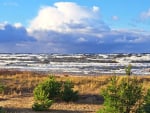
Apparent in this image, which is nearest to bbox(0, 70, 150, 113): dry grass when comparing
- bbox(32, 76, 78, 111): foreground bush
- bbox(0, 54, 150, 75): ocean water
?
bbox(32, 76, 78, 111): foreground bush

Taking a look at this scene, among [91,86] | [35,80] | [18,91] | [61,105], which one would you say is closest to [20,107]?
[61,105]

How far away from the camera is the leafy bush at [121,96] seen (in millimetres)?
16438

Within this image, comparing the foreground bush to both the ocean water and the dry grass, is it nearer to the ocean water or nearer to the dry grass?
the dry grass

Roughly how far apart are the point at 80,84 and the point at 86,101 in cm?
669

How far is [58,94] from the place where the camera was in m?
21.5

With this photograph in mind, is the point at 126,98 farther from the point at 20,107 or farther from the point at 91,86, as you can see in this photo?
the point at 91,86

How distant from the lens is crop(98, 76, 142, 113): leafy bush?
1644cm

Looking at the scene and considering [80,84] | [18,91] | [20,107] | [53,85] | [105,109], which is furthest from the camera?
[80,84]

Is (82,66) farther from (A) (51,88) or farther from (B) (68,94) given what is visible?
(A) (51,88)

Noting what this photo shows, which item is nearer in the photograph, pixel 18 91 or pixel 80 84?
pixel 18 91

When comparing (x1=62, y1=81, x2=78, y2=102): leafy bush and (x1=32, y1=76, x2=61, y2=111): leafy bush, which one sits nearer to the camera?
(x1=32, y1=76, x2=61, y2=111): leafy bush

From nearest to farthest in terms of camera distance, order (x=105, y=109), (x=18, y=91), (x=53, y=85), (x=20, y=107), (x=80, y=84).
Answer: (x=105, y=109) < (x=20, y=107) < (x=53, y=85) < (x=18, y=91) < (x=80, y=84)

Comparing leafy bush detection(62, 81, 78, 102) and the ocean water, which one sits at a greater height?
leafy bush detection(62, 81, 78, 102)

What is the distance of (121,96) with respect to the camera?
16.5 metres
